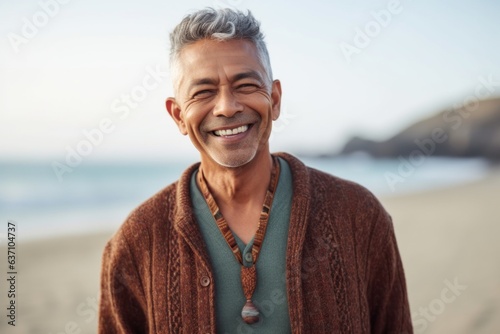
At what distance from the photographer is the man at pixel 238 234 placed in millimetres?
1891

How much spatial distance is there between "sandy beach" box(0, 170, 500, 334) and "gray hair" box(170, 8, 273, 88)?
3.33 metres

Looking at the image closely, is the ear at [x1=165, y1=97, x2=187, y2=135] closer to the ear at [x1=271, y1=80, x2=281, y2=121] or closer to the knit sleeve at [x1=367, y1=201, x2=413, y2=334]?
the ear at [x1=271, y1=80, x2=281, y2=121]

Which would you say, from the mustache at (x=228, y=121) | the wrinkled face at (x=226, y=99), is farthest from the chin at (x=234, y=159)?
the mustache at (x=228, y=121)

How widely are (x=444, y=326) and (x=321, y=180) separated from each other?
2960 millimetres

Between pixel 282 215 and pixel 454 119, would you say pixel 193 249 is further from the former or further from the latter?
pixel 454 119

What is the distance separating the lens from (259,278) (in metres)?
1.91

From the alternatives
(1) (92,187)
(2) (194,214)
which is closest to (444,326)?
(2) (194,214)

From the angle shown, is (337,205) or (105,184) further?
(105,184)

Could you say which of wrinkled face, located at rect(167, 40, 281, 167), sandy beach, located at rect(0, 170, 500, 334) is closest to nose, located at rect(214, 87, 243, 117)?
wrinkled face, located at rect(167, 40, 281, 167)

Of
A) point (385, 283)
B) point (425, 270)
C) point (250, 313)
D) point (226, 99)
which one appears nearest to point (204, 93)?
point (226, 99)

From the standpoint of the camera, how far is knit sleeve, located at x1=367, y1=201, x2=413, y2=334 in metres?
2.05

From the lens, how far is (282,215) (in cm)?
201

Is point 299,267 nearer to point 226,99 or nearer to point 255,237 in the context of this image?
point 255,237

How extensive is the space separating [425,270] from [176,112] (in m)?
4.48
